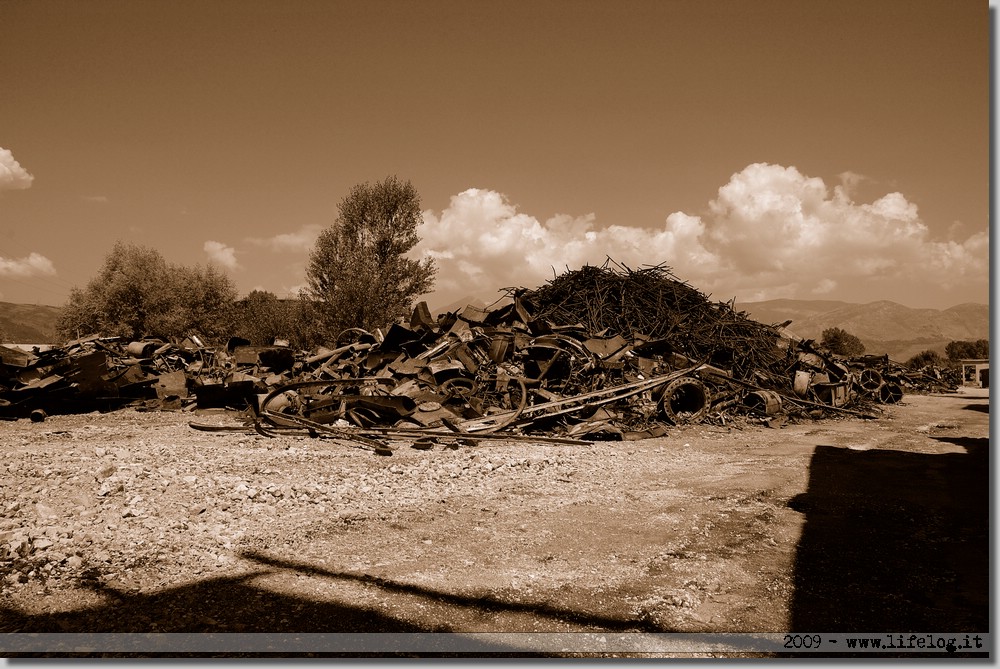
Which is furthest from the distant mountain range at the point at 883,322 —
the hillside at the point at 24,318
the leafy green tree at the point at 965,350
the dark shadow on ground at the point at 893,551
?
the dark shadow on ground at the point at 893,551

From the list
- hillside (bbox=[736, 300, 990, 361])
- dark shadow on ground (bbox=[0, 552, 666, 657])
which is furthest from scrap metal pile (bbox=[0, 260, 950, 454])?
hillside (bbox=[736, 300, 990, 361])

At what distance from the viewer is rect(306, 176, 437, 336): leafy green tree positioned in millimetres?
26562

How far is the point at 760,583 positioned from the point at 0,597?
3.61 meters

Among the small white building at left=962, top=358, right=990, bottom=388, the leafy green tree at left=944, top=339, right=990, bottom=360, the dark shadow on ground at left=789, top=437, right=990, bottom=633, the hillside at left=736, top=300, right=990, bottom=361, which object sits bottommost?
the dark shadow on ground at left=789, top=437, right=990, bottom=633

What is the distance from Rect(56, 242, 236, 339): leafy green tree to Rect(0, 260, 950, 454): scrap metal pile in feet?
71.0

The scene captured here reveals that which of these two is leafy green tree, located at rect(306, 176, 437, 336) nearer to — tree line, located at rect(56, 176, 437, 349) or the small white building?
tree line, located at rect(56, 176, 437, 349)

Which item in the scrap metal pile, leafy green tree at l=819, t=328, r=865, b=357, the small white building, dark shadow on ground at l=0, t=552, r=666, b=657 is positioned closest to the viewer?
dark shadow on ground at l=0, t=552, r=666, b=657

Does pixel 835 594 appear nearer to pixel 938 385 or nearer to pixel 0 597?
pixel 0 597

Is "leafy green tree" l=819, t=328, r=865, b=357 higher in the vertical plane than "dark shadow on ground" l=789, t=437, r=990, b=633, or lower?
higher

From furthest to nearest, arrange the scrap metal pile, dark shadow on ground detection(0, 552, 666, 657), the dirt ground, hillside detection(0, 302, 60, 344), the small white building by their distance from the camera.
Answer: hillside detection(0, 302, 60, 344), the small white building, the scrap metal pile, the dirt ground, dark shadow on ground detection(0, 552, 666, 657)

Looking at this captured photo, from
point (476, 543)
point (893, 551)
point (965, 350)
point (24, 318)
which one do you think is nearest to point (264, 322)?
point (476, 543)

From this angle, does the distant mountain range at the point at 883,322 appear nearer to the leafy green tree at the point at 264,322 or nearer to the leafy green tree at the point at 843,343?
the leafy green tree at the point at 843,343

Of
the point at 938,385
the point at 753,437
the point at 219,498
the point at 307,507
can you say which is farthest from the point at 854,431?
the point at 938,385

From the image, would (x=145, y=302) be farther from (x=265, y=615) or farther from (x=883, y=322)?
(x=883, y=322)
